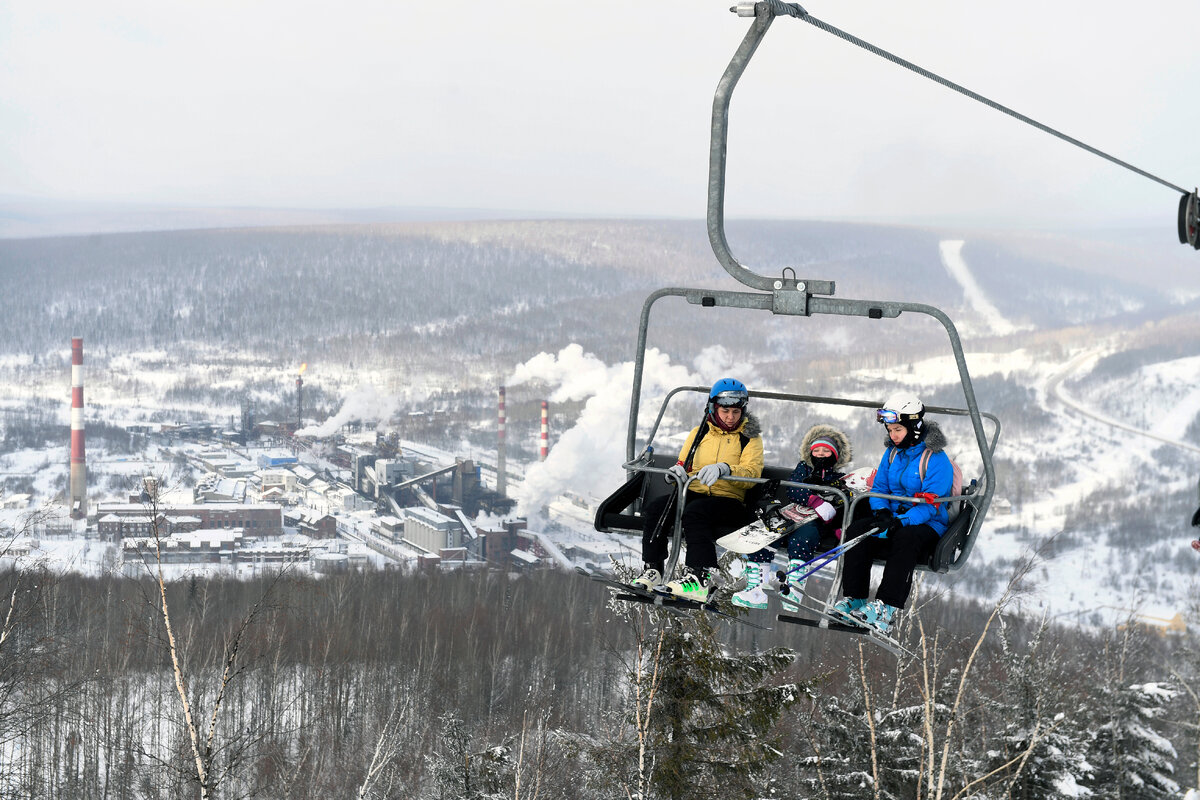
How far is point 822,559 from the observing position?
6105 millimetres

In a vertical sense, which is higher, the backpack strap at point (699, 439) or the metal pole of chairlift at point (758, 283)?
the metal pole of chairlift at point (758, 283)

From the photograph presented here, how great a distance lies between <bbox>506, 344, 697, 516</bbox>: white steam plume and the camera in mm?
135875

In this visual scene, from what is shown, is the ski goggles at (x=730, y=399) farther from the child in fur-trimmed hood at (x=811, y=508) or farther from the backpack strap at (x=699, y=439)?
the child in fur-trimmed hood at (x=811, y=508)

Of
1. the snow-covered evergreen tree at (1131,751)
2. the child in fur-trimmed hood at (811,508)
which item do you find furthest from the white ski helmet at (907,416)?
the snow-covered evergreen tree at (1131,751)

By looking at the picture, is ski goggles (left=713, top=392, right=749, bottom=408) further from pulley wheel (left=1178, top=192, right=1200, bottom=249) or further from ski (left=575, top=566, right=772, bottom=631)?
pulley wheel (left=1178, top=192, right=1200, bottom=249)

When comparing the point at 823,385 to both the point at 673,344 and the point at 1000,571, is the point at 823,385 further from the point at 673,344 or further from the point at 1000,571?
the point at 1000,571

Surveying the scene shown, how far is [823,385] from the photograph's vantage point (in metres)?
179

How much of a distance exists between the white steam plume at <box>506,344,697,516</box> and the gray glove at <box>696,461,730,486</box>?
101 meters

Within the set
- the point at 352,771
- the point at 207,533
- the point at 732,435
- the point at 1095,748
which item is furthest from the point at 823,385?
the point at 732,435

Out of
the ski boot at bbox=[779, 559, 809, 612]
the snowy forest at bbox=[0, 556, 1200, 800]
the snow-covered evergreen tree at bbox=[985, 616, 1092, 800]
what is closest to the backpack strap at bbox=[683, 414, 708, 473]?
the ski boot at bbox=[779, 559, 809, 612]

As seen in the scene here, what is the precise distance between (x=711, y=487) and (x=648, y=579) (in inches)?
27.9

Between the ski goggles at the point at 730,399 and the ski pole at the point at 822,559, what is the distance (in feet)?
3.16

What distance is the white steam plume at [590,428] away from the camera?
446 ft

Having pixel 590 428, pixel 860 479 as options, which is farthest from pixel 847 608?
pixel 590 428
